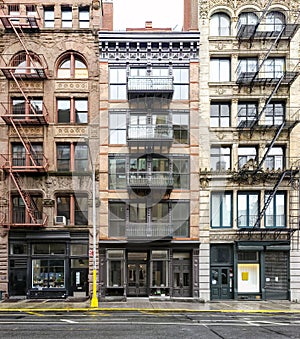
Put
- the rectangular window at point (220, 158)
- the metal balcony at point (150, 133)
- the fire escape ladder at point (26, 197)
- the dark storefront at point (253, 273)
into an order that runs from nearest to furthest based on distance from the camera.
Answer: the fire escape ladder at point (26, 197)
the dark storefront at point (253, 273)
the metal balcony at point (150, 133)
the rectangular window at point (220, 158)

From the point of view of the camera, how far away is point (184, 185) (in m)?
29.6

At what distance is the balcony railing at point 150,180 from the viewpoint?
1133 inches

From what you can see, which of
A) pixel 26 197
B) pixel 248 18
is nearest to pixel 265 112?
pixel 248 18

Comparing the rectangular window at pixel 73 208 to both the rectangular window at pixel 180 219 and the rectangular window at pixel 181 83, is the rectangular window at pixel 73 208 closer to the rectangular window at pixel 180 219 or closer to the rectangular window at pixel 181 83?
the rectangular window at pixel 180 219

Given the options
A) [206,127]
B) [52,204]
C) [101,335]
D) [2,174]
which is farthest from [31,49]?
[101,335]

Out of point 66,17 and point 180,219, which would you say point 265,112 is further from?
point 66,17

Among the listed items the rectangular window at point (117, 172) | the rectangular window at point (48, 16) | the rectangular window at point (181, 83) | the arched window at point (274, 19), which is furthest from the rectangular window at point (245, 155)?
the rectangular window at point (48, 16)

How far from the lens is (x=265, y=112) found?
3002 cm

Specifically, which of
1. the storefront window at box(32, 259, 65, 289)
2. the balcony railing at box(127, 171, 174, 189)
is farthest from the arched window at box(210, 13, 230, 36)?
the storefront window at box(32, 259, 65, 289)

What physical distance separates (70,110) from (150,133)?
623 centimetres

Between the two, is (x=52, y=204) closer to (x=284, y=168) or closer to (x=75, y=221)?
(x=75, y=221)

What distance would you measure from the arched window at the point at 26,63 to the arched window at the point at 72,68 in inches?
63.0

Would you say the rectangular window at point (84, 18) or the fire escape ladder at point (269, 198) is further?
the rectangular window at point (84, 18)

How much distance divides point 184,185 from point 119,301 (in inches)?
360
